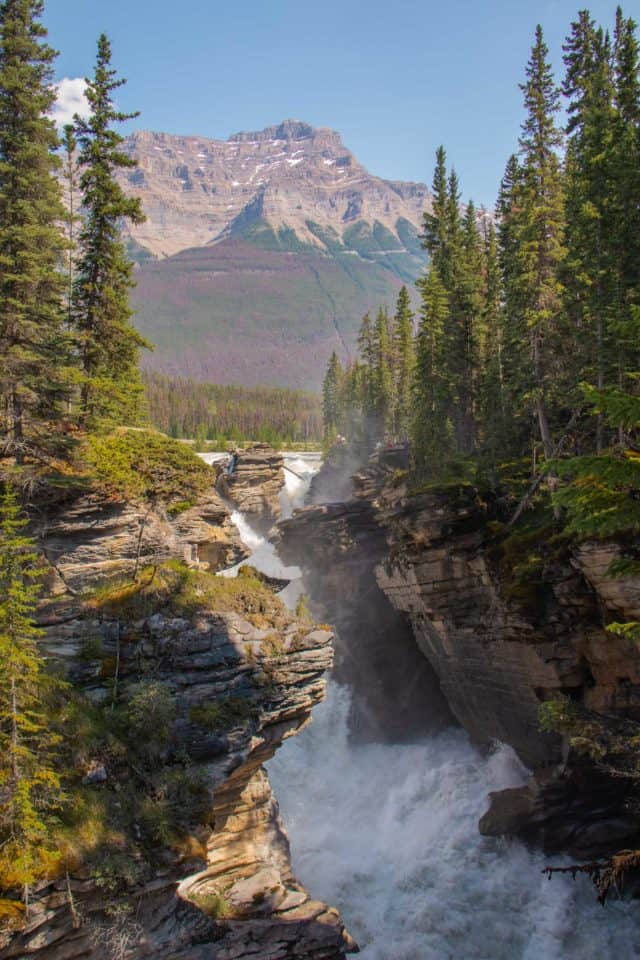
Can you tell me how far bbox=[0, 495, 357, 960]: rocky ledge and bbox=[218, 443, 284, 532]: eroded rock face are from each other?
42.3 m

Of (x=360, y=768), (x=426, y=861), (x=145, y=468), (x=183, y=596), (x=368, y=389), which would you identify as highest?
(x=368, y=389)

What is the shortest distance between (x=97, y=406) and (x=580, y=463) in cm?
1826

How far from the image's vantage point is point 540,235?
2630 centimetres

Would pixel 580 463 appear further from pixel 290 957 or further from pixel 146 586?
pixel 290 957

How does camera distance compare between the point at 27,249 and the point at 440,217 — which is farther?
the point at 440,217

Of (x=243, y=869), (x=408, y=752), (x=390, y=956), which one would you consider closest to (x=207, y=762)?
(x=243, y=869)

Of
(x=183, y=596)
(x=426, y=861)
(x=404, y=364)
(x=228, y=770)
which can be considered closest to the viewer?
(x=228, y=770)

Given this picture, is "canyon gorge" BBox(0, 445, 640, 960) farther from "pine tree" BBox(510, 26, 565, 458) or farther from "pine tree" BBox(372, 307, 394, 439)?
"pine tree" BBox(372, 307, 394, 439)

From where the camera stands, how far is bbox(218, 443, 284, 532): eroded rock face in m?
65.2

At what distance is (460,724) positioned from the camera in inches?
1254

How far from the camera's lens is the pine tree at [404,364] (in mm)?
64531

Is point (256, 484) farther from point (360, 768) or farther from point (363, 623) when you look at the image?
point (360, 768)

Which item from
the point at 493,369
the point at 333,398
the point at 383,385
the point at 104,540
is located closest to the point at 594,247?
the point at 493,369

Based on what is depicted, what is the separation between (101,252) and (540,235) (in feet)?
57.3
